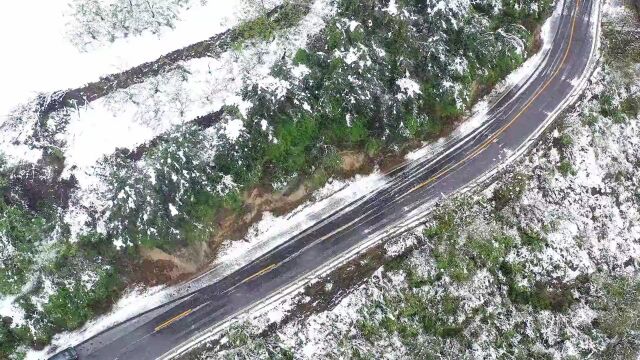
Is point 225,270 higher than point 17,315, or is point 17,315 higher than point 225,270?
point 17,315

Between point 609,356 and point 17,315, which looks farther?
point 609,356

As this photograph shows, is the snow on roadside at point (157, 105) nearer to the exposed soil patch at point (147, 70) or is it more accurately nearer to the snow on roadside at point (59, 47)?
the exposed soil patch at point (147, 70)

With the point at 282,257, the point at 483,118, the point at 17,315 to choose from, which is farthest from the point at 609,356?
the point at 17,315

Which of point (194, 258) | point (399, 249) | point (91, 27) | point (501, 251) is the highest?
point (91, 27)

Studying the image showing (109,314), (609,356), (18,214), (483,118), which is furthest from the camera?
(483,118)

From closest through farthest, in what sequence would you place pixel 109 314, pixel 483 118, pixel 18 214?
pixel 18 214
pixel 109 314
pixel 483 118

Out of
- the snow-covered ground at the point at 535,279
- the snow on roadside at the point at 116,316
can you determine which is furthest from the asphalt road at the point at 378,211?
the snow-covered ground at the point at 535,279

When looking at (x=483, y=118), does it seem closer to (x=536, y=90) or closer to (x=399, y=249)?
(x=536, y=90)
